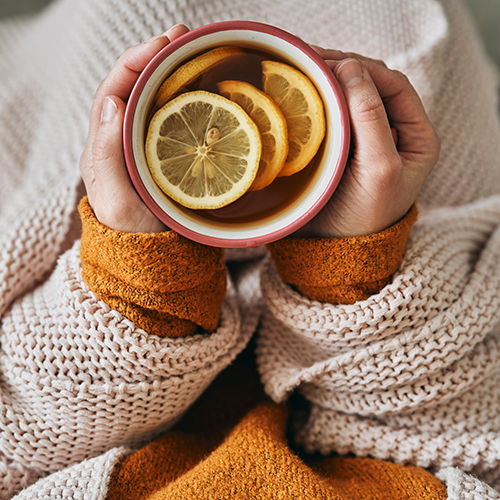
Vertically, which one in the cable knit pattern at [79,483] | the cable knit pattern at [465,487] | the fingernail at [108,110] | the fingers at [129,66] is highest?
the fingers at [129,66]

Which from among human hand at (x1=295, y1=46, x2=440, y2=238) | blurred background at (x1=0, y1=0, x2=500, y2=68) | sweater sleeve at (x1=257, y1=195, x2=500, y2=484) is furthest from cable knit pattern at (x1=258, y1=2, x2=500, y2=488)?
blurred background at (x1=0, y1=0, x2=500, y2=68)

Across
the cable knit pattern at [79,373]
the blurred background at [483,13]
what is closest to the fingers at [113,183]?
the cable knit pattern at [79,373]

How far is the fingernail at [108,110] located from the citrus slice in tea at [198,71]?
0.18ft

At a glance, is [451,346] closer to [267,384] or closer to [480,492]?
[480,492]

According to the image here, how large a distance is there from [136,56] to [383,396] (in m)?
0.58

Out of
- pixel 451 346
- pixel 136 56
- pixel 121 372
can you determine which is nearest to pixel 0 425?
pixel 121 372

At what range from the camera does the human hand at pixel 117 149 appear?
0.51 m

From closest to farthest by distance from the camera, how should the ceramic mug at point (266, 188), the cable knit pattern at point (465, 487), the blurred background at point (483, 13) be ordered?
the ceramic mug at point (266, 188) → the cable knit pattern at point (465, 487) → the blurred background at point (483, 13)

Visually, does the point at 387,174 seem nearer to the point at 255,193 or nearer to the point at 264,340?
the point at 255,193

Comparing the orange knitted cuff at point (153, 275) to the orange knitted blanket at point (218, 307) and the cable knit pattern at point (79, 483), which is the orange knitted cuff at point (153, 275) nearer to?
the orange knitted blanket at point (218, 307)

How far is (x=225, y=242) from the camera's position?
0.50 meters

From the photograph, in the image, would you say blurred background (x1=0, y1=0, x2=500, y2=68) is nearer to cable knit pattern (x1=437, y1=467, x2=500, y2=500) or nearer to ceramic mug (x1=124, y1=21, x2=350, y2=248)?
ceramic mug (x1=124, y1=21, x2=350, y2=248)

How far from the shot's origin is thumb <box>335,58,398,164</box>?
1.68 ft

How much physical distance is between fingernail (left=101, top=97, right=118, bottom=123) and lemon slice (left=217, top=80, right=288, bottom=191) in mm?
128
